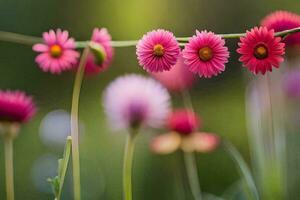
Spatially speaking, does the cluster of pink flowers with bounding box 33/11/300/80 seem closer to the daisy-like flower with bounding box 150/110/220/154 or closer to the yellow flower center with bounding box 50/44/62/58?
the yellow flower center with bounding box 50/44/62/58

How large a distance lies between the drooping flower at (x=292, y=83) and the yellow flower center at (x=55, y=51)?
1.42 ft

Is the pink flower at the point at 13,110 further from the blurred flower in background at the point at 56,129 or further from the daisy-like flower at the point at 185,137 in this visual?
the blurred flower in background at the point at 56,129

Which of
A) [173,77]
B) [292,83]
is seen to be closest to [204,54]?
[173,77]

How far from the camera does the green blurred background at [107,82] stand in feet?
3.58

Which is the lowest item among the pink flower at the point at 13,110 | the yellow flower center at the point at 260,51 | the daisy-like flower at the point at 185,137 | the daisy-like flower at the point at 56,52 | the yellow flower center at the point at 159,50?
the daisy-like flower at the point at 185,137

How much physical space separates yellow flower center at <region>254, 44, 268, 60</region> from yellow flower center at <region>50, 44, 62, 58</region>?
0.17 metres

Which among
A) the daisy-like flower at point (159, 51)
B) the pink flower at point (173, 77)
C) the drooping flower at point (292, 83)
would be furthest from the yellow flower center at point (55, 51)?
the drooping flower at point (292, 83)

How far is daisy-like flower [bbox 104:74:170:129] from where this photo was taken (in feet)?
2.28

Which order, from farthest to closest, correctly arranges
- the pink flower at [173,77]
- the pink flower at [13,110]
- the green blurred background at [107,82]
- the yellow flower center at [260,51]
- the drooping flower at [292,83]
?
1. the green blurred background at [107,82]
2. the drooping flower at [292,83]
3. the pink flower at [173,77]
4. the pink flower at [13,110]
5. the yellow flower center at [260,51]

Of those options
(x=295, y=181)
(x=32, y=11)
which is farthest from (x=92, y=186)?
(x=32, y=11)

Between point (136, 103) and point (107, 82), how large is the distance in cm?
78

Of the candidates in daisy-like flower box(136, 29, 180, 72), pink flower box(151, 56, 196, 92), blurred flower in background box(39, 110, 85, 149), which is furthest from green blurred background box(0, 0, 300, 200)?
daisy-like flower box(136, 29, 180, 72)

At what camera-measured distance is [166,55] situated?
1.71 ft

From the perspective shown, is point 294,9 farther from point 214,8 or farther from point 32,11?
point 32,11
